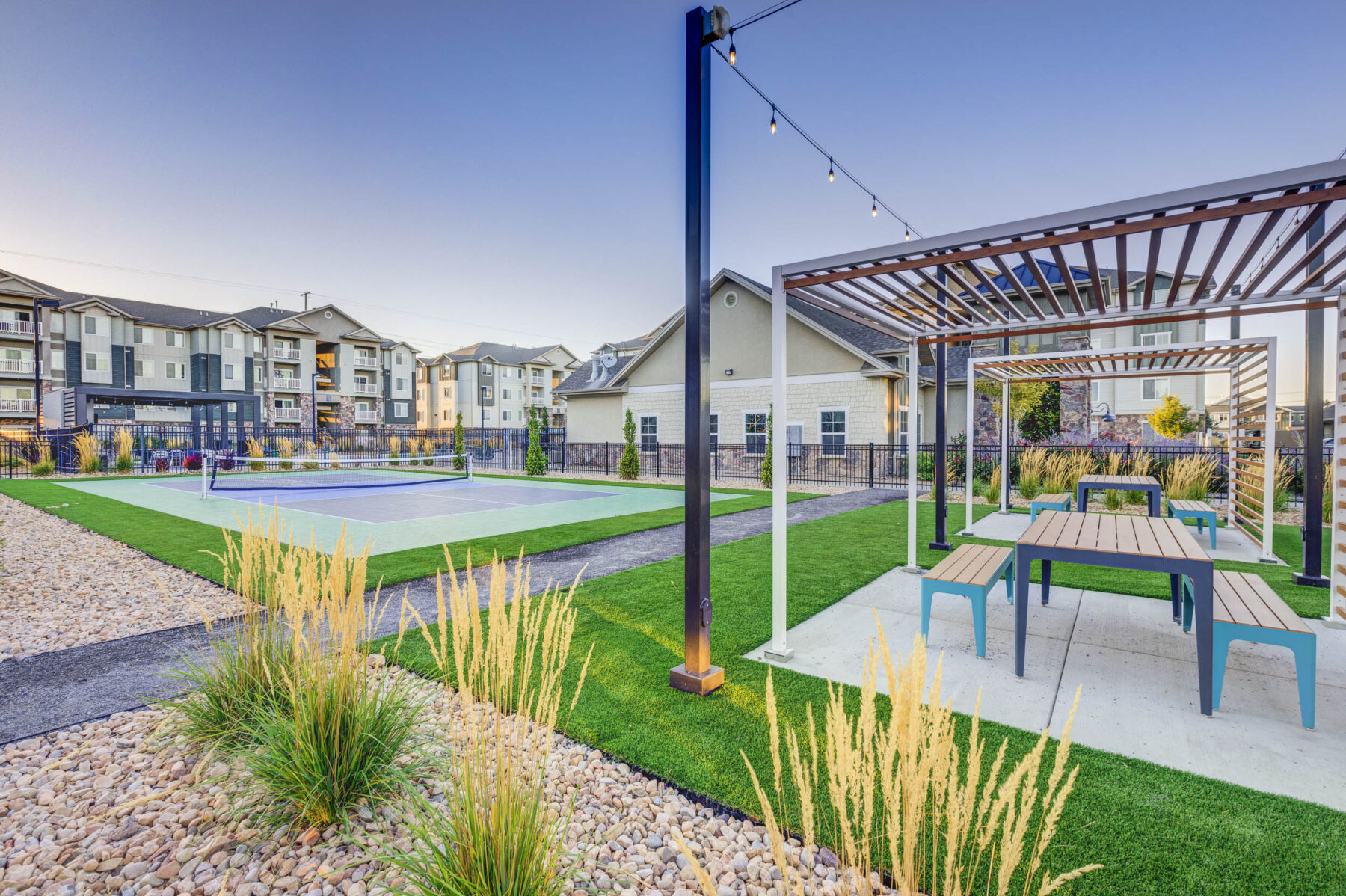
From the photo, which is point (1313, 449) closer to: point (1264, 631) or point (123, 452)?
point (1264, 631)

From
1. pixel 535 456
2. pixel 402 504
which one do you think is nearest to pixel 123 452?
pixel 535 456

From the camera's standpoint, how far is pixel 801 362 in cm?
2038

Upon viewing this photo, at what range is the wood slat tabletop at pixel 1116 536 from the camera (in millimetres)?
3559

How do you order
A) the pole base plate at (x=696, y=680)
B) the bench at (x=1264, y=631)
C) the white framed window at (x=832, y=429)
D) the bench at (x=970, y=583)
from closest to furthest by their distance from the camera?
the bench at (x=1264, y=631) → the pole base plate at (x=696, y=680) → the bench at (x=970, y=583) → the white framed window at (x=832, y=429)

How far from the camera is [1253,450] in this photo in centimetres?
768

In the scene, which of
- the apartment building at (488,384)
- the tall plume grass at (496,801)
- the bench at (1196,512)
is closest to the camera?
the tall plume grass at (496,801)

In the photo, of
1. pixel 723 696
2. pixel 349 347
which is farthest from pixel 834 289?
pixel 349 347

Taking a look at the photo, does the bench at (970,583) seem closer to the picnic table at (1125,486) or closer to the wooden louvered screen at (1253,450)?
the wooden louvered screen at (1253,450)

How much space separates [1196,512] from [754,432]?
567 inches

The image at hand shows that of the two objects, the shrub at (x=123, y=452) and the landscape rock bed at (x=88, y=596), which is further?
the shrub at (x=123, y=452)

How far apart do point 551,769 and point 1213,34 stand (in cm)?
1267

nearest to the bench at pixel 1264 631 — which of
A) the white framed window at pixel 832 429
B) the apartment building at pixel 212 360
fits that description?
the white framed window at pixel 832 429

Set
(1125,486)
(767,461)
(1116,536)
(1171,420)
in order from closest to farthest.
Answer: (1116,536), (1125,486), (767,461), (1171,420)

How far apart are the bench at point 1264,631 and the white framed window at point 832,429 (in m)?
15.8
